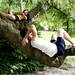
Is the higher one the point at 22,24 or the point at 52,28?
the point at 22,24

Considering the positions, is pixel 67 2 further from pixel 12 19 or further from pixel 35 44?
pixel 35 44

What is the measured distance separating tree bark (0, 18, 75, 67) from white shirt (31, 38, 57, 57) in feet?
0.69

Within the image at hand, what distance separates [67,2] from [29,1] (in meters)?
1.66

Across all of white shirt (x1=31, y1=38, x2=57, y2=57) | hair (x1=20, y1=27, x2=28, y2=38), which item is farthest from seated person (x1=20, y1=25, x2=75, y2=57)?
hair (x1=20, y1=27, x2=28, y2=38)

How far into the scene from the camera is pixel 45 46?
7312mm

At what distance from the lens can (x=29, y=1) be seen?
42.9 ft

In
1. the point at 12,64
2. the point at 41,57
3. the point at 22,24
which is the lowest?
the point at 12,64

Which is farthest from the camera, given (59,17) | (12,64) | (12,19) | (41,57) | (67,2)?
(59,17)

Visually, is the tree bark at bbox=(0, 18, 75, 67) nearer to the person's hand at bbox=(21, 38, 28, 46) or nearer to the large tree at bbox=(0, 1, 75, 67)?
the large tree at bbox=(0, 1, 75, 67)

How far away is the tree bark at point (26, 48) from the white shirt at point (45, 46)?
0.21 m

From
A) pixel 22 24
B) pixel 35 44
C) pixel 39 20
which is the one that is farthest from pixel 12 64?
pixel 39 20

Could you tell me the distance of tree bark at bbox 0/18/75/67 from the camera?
7695 mm

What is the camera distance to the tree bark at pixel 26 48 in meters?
7.70

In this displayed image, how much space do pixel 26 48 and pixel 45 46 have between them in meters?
0.68
